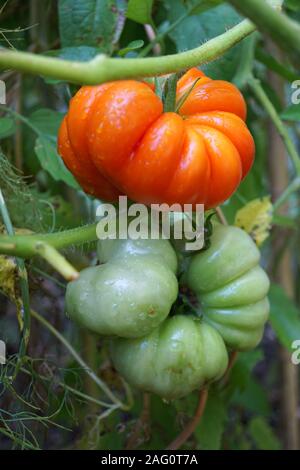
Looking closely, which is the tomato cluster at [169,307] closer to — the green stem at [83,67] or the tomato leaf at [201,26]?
the green stem at [83,67]

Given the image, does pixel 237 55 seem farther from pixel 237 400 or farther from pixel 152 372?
pixel 237 400

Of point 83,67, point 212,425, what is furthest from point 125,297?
point 212,425

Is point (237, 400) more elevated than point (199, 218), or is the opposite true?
point (199, 218)

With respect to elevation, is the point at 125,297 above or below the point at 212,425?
above

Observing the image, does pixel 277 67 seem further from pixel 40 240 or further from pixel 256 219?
pixel 40 240

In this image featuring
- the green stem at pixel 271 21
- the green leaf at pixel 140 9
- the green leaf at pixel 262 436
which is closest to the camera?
the green stem at pixel 271 21

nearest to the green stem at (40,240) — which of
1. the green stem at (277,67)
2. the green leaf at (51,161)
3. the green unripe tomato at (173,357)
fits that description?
the green unripe tomato at (173,357)
